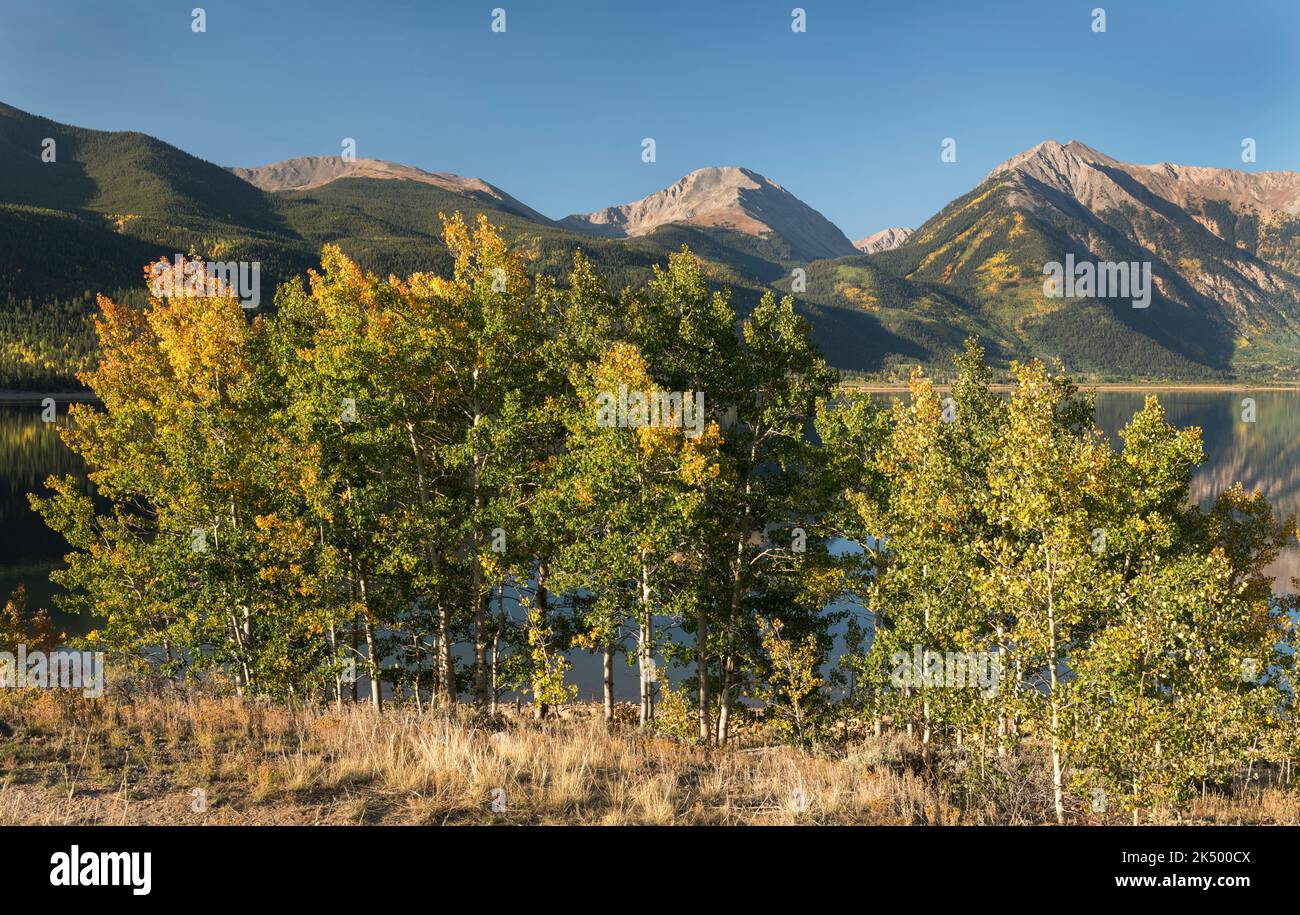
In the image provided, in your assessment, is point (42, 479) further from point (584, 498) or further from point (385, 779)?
point (385, 779)

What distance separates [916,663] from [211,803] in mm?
22704

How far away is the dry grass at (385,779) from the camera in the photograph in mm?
11117

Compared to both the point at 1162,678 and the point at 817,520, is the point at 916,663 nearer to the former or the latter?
the point at 817,520

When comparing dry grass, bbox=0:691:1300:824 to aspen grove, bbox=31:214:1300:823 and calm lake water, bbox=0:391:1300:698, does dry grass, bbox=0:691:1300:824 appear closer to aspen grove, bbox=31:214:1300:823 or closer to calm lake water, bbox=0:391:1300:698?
aspen grove, bbox=31:214:1300:823

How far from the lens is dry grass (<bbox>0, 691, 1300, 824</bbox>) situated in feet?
36.5

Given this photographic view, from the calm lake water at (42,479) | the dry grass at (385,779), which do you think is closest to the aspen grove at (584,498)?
the dry grass at (385,779)

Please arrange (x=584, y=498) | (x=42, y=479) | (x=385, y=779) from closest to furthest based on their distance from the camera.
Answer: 1. (x=385, y=779)
2. (x=584, y=498)
3. (x=42, y=479)

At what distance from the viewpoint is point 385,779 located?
40.2 feet

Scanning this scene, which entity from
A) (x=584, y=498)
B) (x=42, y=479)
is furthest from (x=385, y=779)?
(x=42, y=479)

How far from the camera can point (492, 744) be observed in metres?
14.2

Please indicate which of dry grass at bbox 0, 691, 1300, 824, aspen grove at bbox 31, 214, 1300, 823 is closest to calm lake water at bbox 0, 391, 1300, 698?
aspen grove at bbox 31, 214, 1300, 823

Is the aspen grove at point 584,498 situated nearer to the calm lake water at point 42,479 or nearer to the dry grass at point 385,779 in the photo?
the dry grass at point 385,779

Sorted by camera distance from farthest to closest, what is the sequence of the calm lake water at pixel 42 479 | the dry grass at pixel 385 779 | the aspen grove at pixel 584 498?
the calm lake water at pixel 42 479 → the aspen grove at pixel 584 498 → the dry grass at pixel 385 779
